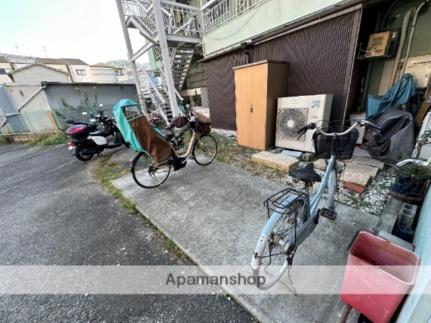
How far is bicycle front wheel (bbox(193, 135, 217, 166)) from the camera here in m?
3.63

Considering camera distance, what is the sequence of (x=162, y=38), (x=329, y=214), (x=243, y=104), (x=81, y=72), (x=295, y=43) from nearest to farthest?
(x=329, y=214) < (x=295, y=43) < (x=243, y=104) < (x=162, y=38) < (x=81, y=72)

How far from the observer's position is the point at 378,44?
3170 millimetres

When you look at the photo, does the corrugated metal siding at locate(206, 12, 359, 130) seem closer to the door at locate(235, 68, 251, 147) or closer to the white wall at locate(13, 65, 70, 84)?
the door at locate(235, 68, 251, 147)

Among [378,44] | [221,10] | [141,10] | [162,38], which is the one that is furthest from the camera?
[141,10]

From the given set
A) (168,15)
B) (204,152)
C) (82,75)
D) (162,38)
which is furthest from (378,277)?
(82,75)

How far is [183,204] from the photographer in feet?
8.31

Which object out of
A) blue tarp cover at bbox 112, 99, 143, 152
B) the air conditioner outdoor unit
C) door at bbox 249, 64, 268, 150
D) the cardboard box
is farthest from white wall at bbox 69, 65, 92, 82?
the cardboard box

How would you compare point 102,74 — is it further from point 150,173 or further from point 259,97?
point 150,173

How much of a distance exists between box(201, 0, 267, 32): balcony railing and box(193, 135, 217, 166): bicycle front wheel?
3.51m

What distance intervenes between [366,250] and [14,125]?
1155 centimetres

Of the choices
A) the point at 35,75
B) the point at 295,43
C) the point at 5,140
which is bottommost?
the point at 5,140

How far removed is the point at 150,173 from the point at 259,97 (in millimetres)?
2633

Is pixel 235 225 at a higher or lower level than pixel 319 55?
lower

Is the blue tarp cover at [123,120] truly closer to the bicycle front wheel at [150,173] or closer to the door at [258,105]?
the bicycle front wheel at [150,173]
